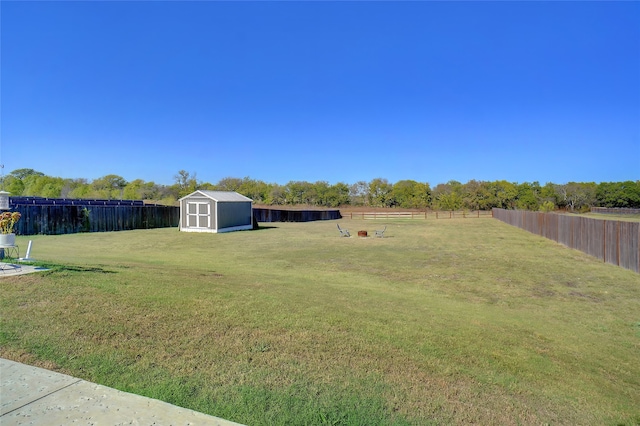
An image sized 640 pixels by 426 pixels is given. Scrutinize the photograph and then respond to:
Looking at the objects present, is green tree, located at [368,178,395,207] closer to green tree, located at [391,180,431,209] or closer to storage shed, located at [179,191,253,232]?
green tree, located at [391,180,431,209]

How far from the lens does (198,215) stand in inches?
1081

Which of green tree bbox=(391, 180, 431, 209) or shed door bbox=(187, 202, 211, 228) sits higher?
green tree bbox=(391, 180, 431, 209)

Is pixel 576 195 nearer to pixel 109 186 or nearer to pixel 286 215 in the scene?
pixel 286 215

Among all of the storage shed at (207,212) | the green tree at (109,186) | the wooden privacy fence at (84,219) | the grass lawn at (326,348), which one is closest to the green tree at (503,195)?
the storage shed at (207,212)

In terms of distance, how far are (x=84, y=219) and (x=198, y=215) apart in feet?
23.0

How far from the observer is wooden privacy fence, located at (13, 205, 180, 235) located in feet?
73.6

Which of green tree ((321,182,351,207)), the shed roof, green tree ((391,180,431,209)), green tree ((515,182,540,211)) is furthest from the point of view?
green tree ((321,182,351,207))

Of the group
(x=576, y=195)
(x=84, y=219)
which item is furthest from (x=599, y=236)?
(x=576, y=195)

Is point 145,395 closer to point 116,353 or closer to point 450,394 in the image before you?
point 116,353

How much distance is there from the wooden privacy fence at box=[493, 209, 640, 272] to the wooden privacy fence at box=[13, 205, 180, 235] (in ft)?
91.9

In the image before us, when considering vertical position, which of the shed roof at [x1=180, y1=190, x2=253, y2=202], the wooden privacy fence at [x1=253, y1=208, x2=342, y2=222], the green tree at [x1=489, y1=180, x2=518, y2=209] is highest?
the green tree at [x1=489, y1=180, x2=518, y2=209]

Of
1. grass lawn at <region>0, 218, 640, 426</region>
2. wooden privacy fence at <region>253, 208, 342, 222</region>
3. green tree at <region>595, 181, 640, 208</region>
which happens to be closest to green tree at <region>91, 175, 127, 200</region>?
wooden privacy fence at <region>253, 208, 342, 222</region>

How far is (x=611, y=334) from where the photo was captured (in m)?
6.53

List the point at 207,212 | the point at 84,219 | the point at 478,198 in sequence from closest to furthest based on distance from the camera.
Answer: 1. the point at 84,219
2. the point at 207,212
3. the point at 478,198
